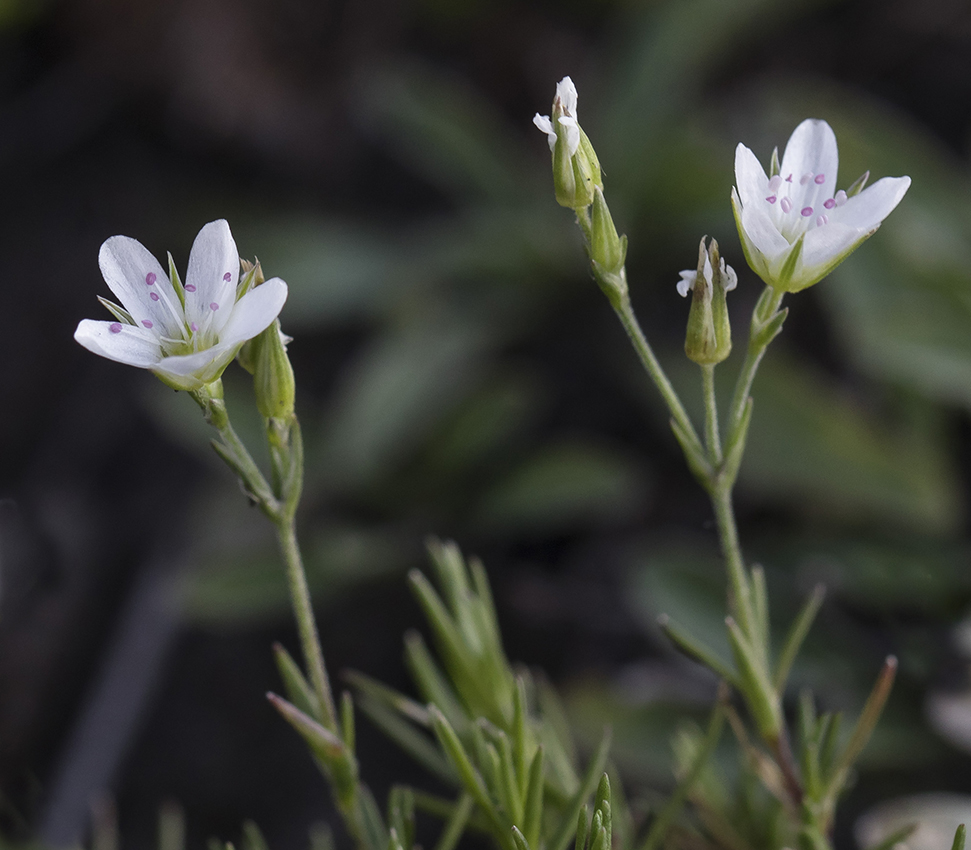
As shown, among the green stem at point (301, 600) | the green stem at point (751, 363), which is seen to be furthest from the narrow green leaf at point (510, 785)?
the green stem at point (751, 363)

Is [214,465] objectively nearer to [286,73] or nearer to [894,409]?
[286,73]

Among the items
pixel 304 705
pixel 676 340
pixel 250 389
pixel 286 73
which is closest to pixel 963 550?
pixel 676 340

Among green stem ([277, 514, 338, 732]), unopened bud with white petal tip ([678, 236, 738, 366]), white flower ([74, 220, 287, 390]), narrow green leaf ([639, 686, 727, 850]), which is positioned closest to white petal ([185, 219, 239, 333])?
white flower ([74, 220, 287, 390])

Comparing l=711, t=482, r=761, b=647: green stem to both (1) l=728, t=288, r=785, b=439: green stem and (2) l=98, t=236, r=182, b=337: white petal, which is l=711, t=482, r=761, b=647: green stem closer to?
(1) l=728, t=288, r=785, b=439: green stem

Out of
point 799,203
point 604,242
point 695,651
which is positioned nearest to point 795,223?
point 799,203

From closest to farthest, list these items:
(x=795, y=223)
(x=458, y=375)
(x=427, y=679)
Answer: (x=795, y=223) → (x=427, y=679) → (x=458, y=375)

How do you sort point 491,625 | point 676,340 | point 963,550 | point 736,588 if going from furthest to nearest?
1. point 676,340
2. point 963,550
3. point 491,625
4. point 736,588

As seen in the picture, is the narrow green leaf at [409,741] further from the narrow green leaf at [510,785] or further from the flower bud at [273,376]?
the flower bud at [273,376]

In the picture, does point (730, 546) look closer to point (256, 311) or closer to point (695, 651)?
point (695, 651)
